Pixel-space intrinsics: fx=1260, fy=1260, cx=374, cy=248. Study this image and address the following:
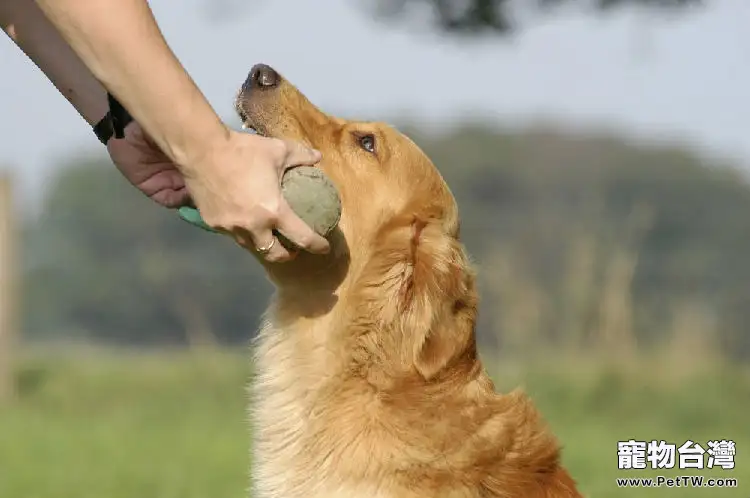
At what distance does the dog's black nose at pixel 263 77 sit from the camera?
4.36 m

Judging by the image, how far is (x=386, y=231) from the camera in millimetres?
4293

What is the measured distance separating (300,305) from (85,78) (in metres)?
1.03

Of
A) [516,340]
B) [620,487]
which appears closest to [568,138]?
[516,340]

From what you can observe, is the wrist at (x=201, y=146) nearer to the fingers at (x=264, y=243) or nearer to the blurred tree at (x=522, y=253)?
the fingers at (x=264, y=243)

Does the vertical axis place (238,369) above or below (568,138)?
below

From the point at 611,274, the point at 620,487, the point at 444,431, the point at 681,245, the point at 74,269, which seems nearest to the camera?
the point at 444,431

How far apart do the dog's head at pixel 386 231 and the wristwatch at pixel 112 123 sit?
56cm

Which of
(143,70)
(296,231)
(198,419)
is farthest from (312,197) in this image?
(198,419)

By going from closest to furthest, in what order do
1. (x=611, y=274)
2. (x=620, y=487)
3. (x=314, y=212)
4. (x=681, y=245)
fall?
1. (x=314, y=212)
2. (x=620, y=487)
3. (x=611, y=274)
4. (x=681, y=245)

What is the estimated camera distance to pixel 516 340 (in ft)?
41.7

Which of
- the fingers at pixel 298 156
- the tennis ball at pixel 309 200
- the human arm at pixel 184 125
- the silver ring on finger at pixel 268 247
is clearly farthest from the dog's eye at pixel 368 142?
the silver ring on finger at pixel 268 247

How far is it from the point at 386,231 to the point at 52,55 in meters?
1.23

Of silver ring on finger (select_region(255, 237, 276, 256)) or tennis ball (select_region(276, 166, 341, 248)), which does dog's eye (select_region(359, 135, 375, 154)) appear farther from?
silver ring on finger (select_region(255, 237, 276, 256))

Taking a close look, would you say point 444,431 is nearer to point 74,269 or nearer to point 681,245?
point 681,245
